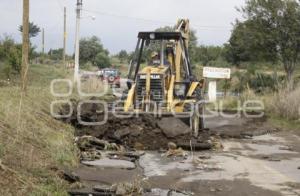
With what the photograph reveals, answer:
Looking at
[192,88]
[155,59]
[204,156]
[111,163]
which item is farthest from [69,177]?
[155,59]

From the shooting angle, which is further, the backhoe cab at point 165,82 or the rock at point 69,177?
the backhoe cab at point 165,82

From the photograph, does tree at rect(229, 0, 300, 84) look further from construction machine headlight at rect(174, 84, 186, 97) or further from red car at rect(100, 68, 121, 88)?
construction machine headlight at rect(174, 84, 186, 97)

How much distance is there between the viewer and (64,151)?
41.5ft

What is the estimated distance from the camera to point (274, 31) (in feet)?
116

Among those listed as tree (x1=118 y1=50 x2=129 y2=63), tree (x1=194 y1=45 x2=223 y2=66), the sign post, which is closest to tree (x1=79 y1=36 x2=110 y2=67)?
tree (x1=118 y1=50 x2=129 y2=63)

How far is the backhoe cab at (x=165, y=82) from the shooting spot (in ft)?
59.0

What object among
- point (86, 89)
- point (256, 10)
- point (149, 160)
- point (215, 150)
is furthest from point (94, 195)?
point (256, 10)

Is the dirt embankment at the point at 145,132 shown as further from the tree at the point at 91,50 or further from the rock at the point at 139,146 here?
the tree at the point at 91,50

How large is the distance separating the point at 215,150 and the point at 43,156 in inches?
229

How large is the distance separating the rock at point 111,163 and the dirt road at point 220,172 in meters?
0.23

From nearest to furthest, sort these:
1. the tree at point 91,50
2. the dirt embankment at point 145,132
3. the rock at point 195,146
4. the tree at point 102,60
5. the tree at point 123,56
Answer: the rock at point 195,146 → the dirt embankment at point 145,132 → the tree at point 102,60 → the tree at point 91,50 → the tree at point 123,56

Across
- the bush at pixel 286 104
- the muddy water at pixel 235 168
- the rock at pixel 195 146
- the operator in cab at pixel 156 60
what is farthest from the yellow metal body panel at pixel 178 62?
the bush at pixel 286 104

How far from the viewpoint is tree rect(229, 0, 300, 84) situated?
3478 centimetres

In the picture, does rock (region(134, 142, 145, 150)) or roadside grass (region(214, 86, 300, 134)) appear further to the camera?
roadside grass (region(214, 86, 300, 134))
